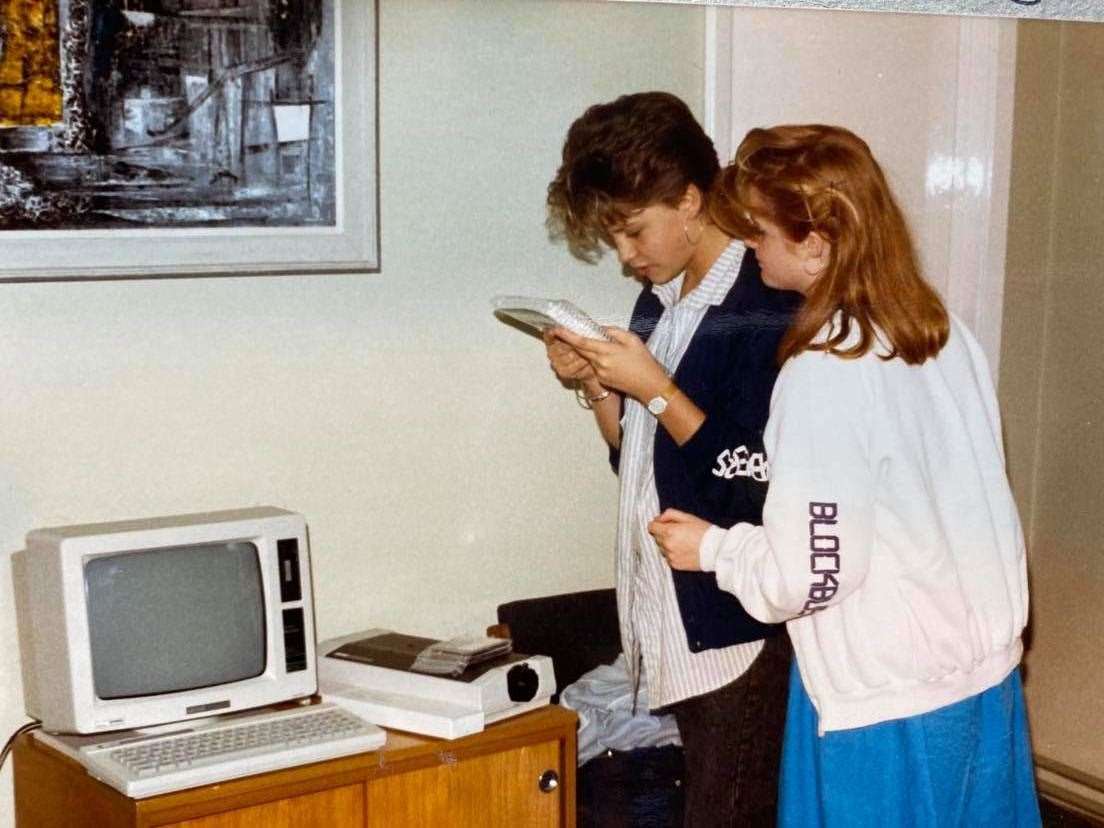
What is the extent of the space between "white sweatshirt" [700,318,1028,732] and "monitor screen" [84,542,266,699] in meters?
0.73

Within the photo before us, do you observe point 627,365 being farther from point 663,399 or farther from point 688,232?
point 688,232

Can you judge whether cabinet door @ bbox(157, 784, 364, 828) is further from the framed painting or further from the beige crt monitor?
the framed painting

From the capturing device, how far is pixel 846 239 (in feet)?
5.58

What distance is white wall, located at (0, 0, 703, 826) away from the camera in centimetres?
218

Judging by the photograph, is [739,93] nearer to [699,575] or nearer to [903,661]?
[699,575]

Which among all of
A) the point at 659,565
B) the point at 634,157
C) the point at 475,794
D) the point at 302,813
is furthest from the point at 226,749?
the point at 634,157

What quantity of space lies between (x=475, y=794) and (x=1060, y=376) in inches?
69.9

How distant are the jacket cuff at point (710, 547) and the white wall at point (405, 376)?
813 mm

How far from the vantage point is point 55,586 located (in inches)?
76.7

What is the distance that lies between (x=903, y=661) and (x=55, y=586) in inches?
45.2

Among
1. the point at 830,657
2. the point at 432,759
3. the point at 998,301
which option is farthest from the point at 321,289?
the point at 998,301

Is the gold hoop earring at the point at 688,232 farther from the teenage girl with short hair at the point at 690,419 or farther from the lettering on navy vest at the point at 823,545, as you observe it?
the lettering on navy vest at the point at 823,545

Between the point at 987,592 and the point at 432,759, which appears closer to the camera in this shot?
the point at 987,592

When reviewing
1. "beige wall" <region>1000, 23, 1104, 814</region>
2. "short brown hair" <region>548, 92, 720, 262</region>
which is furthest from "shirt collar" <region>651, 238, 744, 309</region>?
"beige wall" <region>1000, 23, 1104, 814</region>
